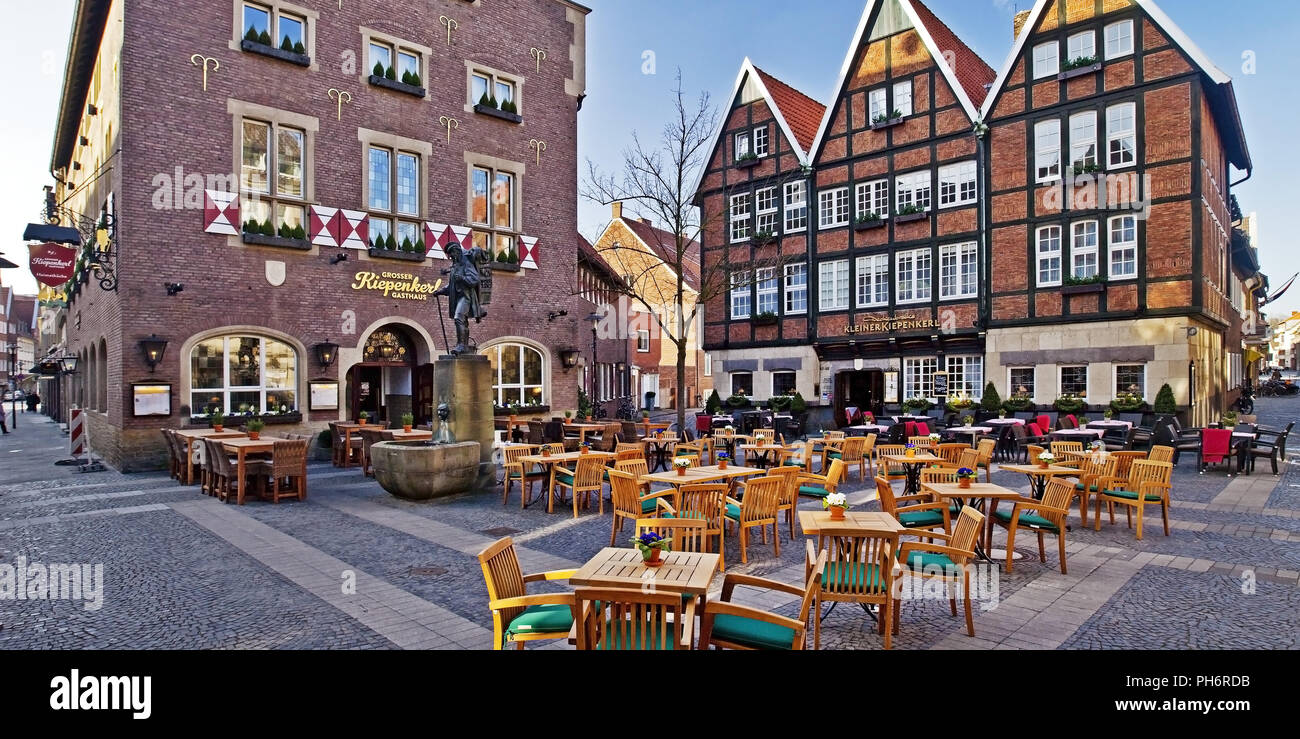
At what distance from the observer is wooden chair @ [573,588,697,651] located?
145 inches

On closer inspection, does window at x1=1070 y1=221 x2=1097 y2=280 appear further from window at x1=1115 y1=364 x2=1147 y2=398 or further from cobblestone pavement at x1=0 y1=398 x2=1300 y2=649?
cobblestone pavement at x1=0 y1=398 x2=1300 y2=649

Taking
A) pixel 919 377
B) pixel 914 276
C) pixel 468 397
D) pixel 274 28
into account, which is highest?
pixel 274 28

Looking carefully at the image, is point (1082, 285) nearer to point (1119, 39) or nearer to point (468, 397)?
point (1119, 39)

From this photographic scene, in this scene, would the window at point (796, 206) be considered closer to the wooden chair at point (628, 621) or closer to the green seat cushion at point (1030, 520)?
the green seat cushion at point (1030, 520)

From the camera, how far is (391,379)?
20.8 meters

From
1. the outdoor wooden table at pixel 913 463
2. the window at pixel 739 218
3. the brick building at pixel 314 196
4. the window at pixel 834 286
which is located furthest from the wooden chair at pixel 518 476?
the window at pixel 739 218

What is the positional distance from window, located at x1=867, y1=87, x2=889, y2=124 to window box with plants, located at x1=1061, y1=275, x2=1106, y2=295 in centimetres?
803

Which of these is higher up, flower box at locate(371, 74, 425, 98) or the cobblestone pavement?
flower box at locate(371, 74, 425, 98)

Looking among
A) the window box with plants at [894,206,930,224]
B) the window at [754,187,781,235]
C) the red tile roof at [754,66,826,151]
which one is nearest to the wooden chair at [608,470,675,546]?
the window box with plants at [894,206,930,224]

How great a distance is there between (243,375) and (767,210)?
18404 mm

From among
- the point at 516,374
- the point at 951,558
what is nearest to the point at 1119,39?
the point at 516,374

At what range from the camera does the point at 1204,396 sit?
22.0 meters

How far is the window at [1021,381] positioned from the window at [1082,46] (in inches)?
354
